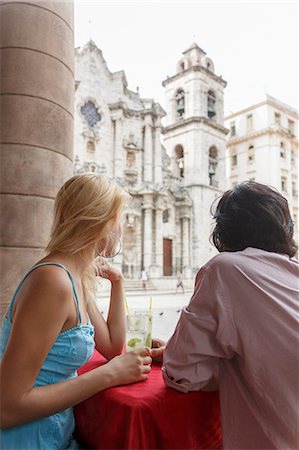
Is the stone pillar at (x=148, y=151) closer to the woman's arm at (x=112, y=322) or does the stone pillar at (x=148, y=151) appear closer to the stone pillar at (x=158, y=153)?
the stone pillar at (x=158, y=153)

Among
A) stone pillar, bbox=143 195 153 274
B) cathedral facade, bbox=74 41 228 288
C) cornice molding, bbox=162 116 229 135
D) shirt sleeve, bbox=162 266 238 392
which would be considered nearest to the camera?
shirt sleeve, bbox=162 266 238 392

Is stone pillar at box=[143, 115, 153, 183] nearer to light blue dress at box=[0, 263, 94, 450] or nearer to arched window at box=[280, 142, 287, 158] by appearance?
arched window at box=[280, 142, 287, 158]

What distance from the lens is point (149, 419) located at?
1075mm

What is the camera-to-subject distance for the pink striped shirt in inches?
42.0

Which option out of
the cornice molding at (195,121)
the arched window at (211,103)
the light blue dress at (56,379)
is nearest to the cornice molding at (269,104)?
the arched window at (211,103)

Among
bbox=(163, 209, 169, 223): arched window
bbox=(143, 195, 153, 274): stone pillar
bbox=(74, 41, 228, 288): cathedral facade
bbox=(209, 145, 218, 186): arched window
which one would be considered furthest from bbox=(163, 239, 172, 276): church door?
bbox=(209, 145, 218, 186): arched window

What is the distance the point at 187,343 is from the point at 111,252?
499 millimetres

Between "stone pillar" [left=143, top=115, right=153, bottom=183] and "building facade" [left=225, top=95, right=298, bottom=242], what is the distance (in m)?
9.86

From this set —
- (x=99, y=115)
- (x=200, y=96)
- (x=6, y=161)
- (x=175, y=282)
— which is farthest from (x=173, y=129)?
(x=6, y=161)

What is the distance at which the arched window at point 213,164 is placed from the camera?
23.6 m

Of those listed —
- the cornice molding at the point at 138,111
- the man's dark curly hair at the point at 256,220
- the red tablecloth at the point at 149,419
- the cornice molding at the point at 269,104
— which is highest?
the cornice molding at the point at 269,104

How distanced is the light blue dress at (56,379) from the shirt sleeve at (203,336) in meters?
0.31

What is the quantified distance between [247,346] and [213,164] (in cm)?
2361

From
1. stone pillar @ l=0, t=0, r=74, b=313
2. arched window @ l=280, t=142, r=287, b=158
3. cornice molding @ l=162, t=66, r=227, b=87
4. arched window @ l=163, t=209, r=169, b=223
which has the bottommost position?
stone pillar @ l=0, t=0, r=74, b=313
